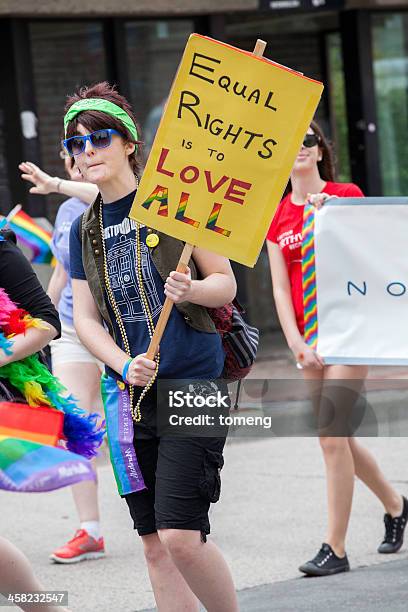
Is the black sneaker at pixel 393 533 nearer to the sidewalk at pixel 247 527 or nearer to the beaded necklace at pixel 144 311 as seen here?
the sidewalk at pixel 247 527

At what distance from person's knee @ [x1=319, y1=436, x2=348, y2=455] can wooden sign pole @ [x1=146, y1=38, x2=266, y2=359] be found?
1.86 m

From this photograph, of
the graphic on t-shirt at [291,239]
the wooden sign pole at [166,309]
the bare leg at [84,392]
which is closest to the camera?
the wooden sign pole at [166,309]

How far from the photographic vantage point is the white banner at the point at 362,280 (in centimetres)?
575

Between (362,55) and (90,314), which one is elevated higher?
(362,55)

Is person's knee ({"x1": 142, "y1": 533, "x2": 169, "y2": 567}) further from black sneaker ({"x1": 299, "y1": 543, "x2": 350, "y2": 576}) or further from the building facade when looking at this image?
the building facade

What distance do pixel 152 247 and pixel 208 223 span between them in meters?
0.22

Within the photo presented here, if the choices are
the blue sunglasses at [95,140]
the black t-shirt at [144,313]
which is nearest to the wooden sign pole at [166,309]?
the black t-shirt at [144,313]

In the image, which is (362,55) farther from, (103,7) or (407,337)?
(407,337)

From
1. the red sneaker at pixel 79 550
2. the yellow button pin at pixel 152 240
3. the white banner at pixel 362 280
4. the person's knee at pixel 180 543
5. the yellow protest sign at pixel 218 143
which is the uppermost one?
the yellow protest sign at pixel 218 143

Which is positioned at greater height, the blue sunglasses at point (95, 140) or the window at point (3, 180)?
the blue sunglasses at point (95, 140)

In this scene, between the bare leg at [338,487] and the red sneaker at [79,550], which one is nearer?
the bare leg at [338,487]

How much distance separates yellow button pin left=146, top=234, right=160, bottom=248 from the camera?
4.46 metres

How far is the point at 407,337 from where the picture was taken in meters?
5.70

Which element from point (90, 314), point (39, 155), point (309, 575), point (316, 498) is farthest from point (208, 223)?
point (39, 155)
